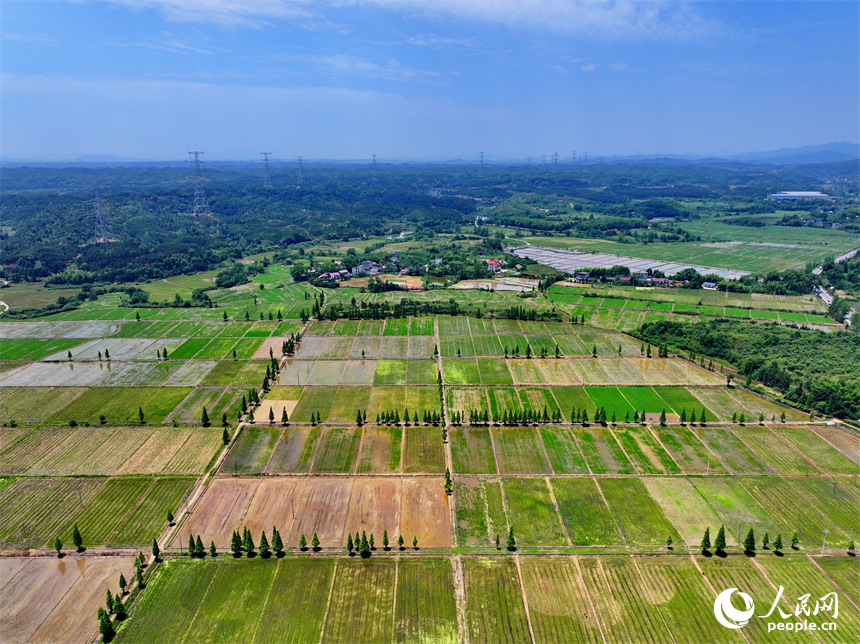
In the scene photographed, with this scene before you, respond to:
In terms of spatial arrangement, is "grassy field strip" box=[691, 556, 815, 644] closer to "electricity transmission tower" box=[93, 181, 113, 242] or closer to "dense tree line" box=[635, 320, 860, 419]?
"dense tree line" box=[635, 320, 860, 419]

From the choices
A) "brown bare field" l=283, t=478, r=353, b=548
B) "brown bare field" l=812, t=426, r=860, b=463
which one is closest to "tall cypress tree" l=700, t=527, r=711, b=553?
"brown bare field" l=812, t=426, r=860, b=463

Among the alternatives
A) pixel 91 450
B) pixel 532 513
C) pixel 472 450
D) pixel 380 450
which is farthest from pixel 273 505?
pixel 91 450

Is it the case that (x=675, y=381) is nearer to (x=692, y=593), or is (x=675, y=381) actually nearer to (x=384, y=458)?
(x=692, y=593)

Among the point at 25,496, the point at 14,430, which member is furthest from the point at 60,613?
the point at 14,430

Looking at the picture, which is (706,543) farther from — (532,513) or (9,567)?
(9,567)

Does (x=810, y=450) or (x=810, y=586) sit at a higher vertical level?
(x=810, y=450)
